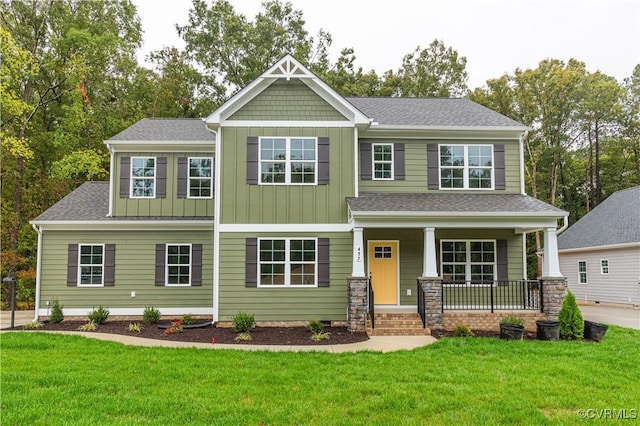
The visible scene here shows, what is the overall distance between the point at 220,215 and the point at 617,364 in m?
9.33

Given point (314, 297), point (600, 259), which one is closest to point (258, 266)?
point (314, 297)

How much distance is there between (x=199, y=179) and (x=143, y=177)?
175cm

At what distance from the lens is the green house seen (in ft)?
38.0

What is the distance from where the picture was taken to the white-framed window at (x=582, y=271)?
68.7 ft

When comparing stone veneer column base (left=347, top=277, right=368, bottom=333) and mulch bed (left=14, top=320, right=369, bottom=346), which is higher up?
stone veneer column base (left=347, top=277, right=368, bottom=333)

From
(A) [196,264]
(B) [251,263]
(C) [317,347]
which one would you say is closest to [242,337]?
(C) [317,347]

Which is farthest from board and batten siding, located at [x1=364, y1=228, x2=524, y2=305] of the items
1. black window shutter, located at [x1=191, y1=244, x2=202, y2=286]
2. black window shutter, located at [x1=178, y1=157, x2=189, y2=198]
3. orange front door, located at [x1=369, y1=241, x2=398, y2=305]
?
black window shutter, located at [x1=178, y1=157, x2=189, y2=198]

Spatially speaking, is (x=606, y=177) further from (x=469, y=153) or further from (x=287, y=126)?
(x=287, y=126)

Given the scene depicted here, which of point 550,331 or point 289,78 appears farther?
point 289,78

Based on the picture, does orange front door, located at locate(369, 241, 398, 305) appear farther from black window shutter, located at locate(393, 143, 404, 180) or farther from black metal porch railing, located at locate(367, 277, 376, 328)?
black window shutter, located at locate(393, 143, 404, 180)

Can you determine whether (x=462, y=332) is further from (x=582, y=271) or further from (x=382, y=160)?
(x=582, y=271)

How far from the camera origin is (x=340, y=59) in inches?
1096

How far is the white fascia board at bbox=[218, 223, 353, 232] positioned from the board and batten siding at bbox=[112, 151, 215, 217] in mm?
2089

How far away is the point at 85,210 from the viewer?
13625 millimetres
